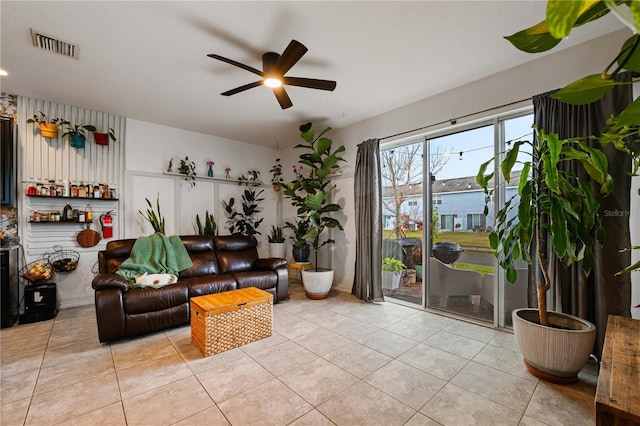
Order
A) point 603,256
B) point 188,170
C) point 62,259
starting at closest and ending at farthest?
point 603,256
point 62,259
point 188,170

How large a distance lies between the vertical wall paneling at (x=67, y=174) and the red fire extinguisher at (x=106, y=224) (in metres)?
0.07

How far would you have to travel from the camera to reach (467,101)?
303cm

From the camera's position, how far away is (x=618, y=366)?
1.07m

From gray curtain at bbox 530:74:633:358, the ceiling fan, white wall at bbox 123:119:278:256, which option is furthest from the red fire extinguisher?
gray curtain at bbox 530:74:633:358

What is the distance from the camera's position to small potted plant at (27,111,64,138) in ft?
11.2

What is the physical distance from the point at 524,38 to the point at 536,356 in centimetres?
232

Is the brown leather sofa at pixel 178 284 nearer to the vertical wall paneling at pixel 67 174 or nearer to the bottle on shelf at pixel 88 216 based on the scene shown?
the bottle on shelf at pixel 88 216

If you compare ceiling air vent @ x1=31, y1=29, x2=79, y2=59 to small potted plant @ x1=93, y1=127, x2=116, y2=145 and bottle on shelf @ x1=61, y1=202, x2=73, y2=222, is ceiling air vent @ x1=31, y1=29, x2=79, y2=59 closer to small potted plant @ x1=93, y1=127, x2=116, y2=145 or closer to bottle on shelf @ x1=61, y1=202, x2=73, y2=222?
small potted plant @ x1=93, y1=127, x2=116, y2=145

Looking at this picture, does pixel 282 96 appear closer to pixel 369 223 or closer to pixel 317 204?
pixel 317 204

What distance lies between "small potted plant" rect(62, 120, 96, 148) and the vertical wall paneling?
0.21 feet

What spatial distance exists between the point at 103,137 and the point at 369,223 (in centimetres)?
A: 394

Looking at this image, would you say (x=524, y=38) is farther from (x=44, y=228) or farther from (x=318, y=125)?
(x=44, y=228)

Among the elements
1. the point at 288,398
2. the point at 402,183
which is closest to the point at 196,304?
the point at 288,398

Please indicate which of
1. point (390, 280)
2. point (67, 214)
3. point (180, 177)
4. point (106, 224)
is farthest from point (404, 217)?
point (67, 214)
